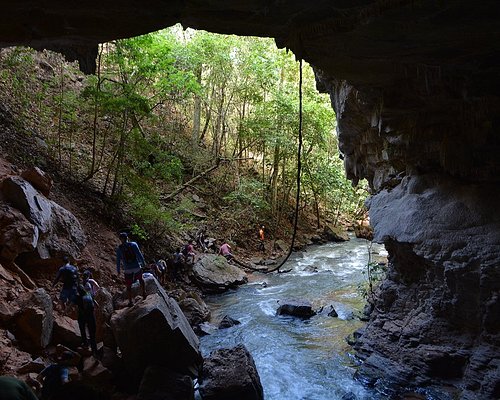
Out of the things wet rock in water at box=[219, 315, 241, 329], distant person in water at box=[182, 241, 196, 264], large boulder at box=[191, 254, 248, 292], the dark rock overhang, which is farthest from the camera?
distant person in water at box=[182, 241, 196, 264]

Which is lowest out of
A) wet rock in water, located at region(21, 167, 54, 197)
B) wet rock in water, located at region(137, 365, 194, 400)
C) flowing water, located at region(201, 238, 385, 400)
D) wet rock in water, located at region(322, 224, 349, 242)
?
flowing water, located at region(201, 238, 385, 400)

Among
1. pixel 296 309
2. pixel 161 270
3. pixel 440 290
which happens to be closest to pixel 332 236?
pixel 296 309

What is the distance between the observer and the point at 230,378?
22.6 ft

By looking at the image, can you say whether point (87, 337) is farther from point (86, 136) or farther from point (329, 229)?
point (329, 229)

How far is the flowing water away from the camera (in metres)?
7.78

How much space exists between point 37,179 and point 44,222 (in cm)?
170

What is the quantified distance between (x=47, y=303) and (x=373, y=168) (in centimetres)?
884

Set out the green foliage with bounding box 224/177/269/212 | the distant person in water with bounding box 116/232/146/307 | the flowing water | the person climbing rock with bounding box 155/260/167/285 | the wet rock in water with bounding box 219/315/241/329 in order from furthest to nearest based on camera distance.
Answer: the green foliage with bounding box 224/177/269/212, the person climbing rock with bounding box 155/260/167/285, the wet rock in water with bounding box 219/315/241/329, the distant person in water with bounding box 116/232/146/307, the flowing water

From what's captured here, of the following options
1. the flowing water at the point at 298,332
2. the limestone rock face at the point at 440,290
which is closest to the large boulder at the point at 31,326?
the flowing water at the point at 298,332

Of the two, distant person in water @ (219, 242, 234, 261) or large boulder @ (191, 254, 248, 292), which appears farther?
distant person in water @ (219, 242, 234, 261)

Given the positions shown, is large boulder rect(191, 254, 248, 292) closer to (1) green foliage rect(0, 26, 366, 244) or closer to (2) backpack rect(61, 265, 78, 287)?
(1) green foliage rect(0, 26, 366, 244)

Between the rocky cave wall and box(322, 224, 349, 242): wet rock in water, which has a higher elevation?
the rocky cave wall

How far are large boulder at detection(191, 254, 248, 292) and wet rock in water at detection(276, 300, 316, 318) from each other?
3.27 metres

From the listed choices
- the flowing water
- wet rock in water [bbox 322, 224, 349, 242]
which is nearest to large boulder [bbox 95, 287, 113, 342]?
the flowing water
